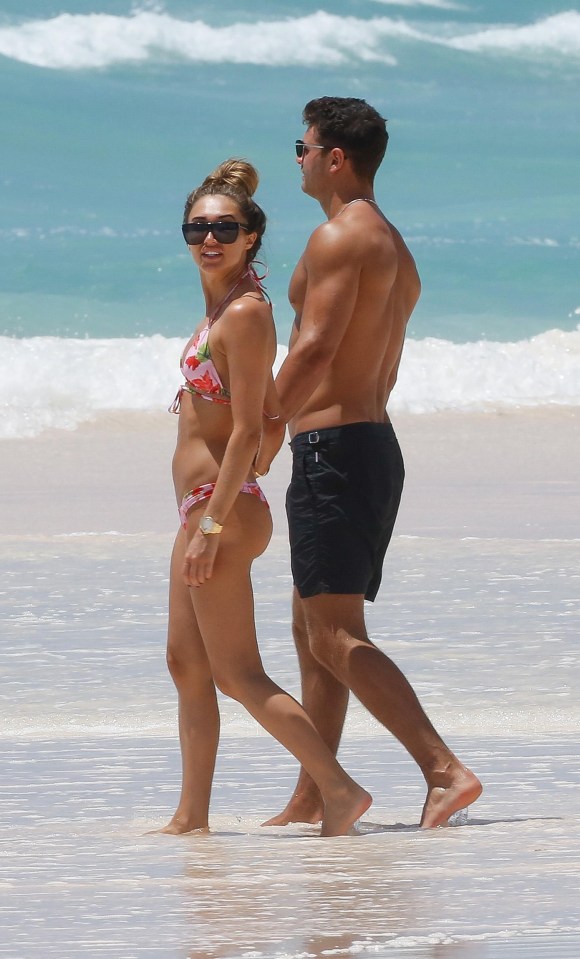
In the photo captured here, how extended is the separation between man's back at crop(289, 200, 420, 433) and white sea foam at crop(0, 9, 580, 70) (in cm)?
4570

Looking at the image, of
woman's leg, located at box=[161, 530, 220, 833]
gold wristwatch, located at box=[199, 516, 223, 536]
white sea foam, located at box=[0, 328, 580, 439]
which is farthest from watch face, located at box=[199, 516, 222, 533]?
white sea foam, located at box=[0, 328, 580, 439]

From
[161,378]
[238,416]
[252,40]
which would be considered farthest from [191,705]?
[252,40]

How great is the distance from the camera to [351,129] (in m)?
4.52

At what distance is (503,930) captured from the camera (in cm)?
311

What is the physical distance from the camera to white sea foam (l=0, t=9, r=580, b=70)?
49219 millimetres

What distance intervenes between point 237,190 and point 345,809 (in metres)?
1.49

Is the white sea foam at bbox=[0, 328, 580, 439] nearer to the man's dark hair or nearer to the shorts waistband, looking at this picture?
the man's dark hair

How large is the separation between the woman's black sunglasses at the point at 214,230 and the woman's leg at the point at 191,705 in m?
0.69

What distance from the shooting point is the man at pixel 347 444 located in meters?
4.29

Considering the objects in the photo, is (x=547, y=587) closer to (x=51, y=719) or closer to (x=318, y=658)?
(x=51, y=719)

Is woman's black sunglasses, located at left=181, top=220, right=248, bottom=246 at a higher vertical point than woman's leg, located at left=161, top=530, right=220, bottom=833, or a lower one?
higher

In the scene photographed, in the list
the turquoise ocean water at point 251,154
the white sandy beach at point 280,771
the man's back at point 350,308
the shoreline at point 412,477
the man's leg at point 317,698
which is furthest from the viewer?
the turquoise ocean water at point 251,154

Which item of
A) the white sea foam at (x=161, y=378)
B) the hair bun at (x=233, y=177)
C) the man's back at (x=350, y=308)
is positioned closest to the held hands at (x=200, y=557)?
the man's back at (x=350, y=308)

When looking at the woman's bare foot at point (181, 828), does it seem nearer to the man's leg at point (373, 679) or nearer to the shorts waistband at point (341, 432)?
the man's leg at point (373, 679)
